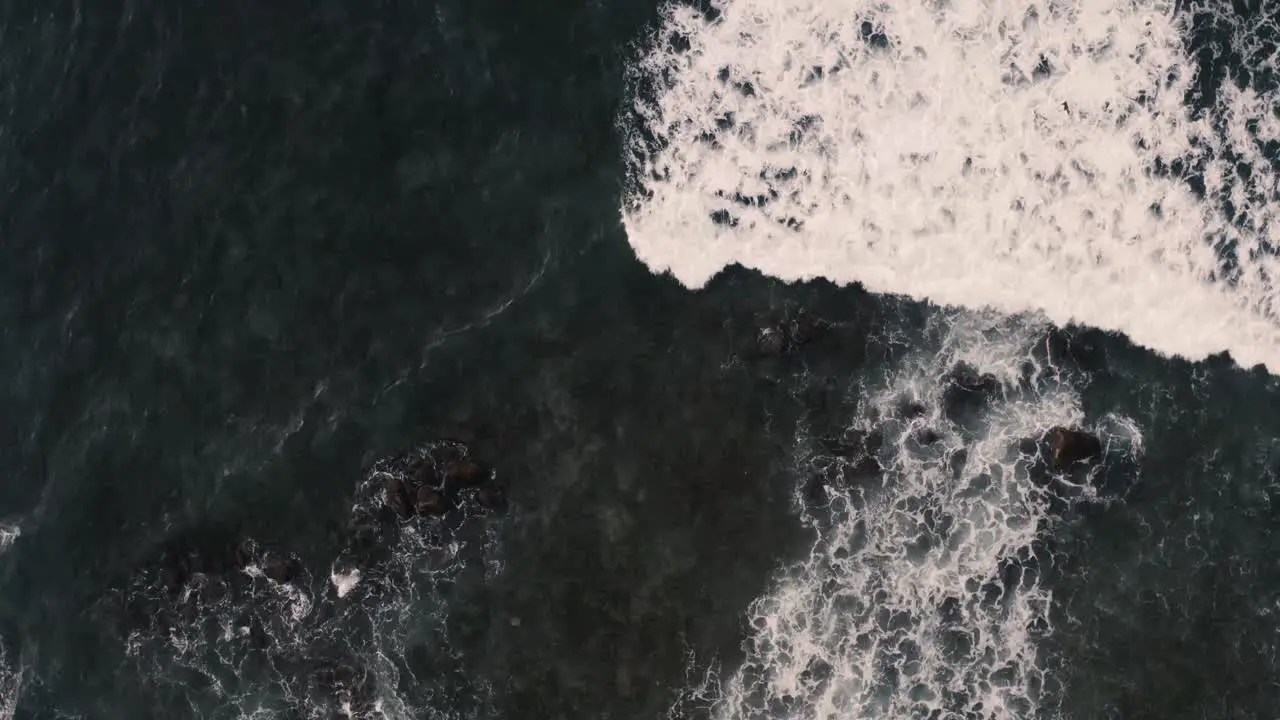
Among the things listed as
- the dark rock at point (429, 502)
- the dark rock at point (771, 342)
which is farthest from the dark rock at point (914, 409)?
the dark rock at point (429, 502)

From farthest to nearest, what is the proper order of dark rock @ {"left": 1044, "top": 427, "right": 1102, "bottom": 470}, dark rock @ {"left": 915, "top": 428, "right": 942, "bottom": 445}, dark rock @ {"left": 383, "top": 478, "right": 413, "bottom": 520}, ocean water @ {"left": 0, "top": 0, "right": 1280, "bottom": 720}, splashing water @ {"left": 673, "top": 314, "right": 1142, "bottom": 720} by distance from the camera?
dark rock @ {"left": 383, "top": 478, "right": 413, "bottom": 520}
dark rock @ {"left": 915, "top": 428, "right": 942, "bottom": 445}
splashing water @ {"left": 673, "top": 314, "right": 1142, "bottom": 720}
ocean water @ {"left": 0, "top": 0, "right": 1280, "bottom": 720}
dark rock @ {"left": 1044, "top": 427, "right": 1102, "bottom": 470}

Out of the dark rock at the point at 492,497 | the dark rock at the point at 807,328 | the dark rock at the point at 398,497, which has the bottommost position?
the dark rock at the point at 398,497

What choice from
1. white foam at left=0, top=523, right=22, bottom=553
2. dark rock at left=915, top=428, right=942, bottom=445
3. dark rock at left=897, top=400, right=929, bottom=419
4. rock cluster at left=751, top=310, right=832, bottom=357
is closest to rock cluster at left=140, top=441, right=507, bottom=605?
white foam at left=0, top=523, right=22, bottom=553

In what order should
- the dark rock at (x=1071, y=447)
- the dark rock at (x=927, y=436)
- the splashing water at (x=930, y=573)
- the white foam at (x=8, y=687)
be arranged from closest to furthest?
the dark rock at (x=1071, y=447), the splashing water at (x=930, y=573), the dark rock at (x=927, y=436), the white foam at (x=8, y=687)

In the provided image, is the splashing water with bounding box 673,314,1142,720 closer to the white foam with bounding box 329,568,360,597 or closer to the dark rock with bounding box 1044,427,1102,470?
the dark rock with bounding box 1044,427,1102,470

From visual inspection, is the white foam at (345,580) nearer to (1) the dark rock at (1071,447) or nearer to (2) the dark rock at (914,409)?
(2) the dark rock at (914,409)

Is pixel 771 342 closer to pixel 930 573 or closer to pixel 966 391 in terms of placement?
pixel 966 391
